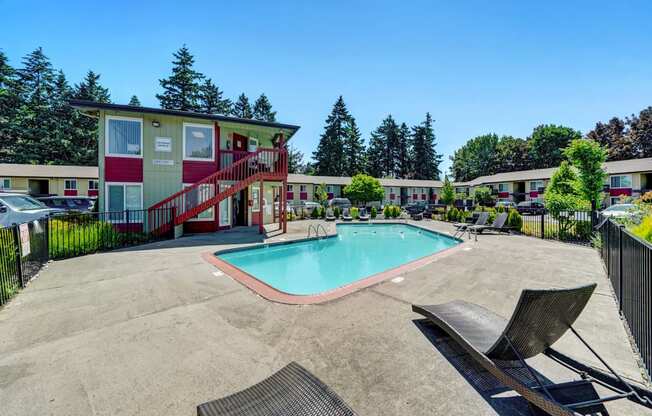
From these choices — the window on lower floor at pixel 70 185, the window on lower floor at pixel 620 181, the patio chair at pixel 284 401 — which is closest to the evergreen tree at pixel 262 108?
the window on lower floor at pixel 70 185

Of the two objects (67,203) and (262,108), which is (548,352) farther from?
(262,108)

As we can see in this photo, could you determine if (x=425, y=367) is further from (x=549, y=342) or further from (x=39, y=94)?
(x=39, y=94)

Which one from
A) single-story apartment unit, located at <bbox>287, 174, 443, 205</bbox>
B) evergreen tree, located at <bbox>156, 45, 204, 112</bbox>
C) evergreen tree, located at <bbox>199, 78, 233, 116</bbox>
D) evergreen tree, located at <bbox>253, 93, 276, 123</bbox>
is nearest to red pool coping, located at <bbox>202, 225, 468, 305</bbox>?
single-story apartment unit, located at <bbox>287, 174, 443, 205</bbox>

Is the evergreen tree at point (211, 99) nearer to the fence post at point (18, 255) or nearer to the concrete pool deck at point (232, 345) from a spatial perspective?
the fence post at point (18, 255)

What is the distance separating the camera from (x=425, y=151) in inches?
2229

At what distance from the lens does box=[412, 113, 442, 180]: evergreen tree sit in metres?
56.5

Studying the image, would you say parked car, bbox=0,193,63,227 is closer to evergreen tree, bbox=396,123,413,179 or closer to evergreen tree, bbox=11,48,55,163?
evergreen tree, bbox=11,48,55,163

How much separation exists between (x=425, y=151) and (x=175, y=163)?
51604 millimetres

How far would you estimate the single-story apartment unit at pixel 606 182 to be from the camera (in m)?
26.7

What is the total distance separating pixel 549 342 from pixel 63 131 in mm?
49609

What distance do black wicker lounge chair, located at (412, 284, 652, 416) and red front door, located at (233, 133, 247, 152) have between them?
15.6m

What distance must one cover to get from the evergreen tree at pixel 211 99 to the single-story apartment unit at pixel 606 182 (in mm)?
40532

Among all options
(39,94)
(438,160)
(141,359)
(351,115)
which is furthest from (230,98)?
(141,359)

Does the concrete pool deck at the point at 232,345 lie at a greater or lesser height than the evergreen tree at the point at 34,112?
lesser
